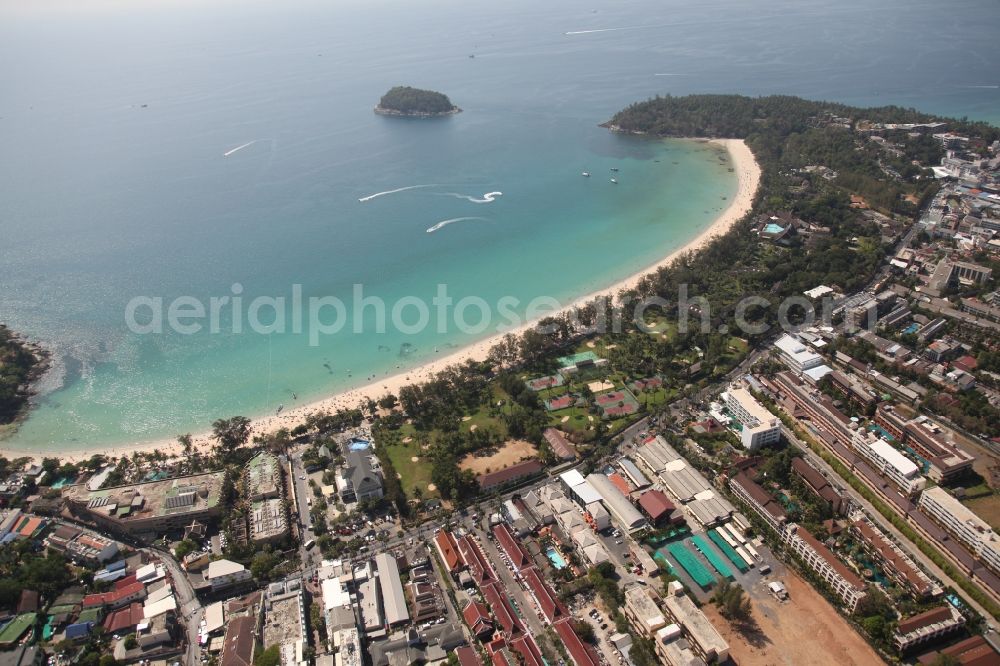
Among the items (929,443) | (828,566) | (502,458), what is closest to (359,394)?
(502,458)

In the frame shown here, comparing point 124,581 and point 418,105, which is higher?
point 418,105

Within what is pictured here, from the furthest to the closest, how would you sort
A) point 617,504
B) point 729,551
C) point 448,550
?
point 617,504
point 448,550
point 729,551

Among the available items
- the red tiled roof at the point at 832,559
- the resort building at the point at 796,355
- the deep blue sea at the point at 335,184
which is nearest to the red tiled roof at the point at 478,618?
the red tiled roof at the point at 832,559

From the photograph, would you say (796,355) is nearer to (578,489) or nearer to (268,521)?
(578,489)

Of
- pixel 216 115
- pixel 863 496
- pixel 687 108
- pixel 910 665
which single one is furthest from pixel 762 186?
pixel 216 115

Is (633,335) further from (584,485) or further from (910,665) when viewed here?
(910,665)

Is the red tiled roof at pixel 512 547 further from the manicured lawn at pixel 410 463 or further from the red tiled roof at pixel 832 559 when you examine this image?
the red tiled roof at pixel 832 559

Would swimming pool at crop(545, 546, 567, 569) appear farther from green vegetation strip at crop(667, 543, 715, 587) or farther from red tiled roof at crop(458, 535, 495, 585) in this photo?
green vegetation strip at crop(667, 543, 715, 587)

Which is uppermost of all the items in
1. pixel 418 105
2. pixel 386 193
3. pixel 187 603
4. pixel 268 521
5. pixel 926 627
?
pixel 418 105
